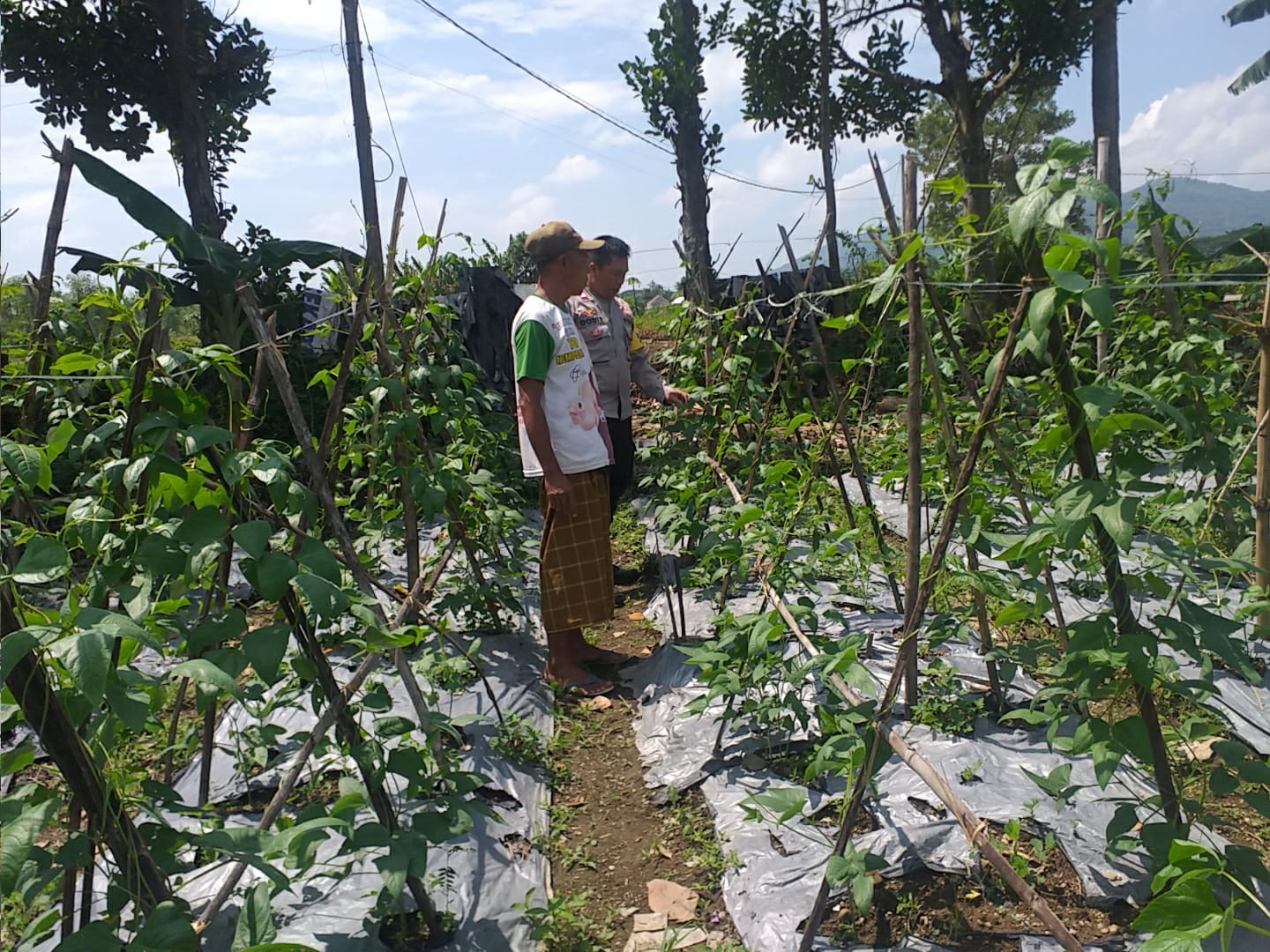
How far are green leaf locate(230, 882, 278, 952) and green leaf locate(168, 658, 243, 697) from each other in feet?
1.21

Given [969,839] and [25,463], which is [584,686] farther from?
[25,463]

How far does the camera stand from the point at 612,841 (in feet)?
8.88

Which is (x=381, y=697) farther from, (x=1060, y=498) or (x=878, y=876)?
(x=1060, y=498)

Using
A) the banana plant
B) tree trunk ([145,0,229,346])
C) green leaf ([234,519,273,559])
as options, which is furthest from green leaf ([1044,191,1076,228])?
tree trunk ([145,0,229,346])

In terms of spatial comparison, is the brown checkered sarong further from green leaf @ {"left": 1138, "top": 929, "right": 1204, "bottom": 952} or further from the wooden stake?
green leaf @ {"left": 1138, "top": 929, "right": 1204, "bottom": 952}

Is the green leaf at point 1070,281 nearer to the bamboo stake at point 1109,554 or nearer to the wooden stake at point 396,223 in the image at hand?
the bamboo stake at point 1109,554

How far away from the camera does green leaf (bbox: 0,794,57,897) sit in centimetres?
118

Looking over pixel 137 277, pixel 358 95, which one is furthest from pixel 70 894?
pixel 358 95

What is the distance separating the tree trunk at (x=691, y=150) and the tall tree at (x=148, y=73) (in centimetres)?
431

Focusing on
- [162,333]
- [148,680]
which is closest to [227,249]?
[162,333]

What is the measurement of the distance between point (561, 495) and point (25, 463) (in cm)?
210

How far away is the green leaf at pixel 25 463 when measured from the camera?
137cm

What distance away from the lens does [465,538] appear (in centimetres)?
354

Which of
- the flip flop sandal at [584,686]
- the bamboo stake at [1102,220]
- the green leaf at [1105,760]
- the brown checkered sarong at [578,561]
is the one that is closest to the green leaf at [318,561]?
the green leaf at [1105,760]
